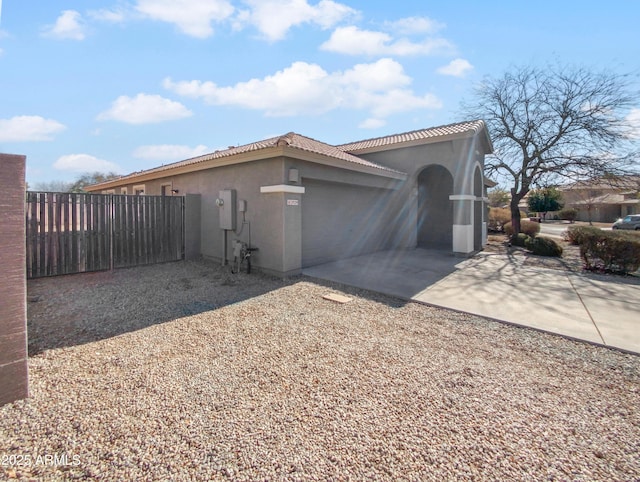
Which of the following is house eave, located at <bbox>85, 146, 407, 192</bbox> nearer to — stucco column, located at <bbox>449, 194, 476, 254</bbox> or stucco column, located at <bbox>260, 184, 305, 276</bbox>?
stucco column, located at <bbox>260, 184, 305, 276</bbox>

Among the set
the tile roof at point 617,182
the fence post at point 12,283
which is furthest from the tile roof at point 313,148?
the tile roof at point 617,182

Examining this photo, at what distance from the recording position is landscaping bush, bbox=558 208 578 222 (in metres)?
40.6

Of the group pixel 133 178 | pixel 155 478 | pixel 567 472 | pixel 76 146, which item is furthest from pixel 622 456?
pixel 76 146

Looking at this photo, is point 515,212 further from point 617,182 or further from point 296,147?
point 296,147

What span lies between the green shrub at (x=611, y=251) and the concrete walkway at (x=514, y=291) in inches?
43.2

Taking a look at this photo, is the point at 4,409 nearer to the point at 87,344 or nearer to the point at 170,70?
the point at 87,344

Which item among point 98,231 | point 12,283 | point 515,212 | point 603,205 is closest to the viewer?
point 12,283

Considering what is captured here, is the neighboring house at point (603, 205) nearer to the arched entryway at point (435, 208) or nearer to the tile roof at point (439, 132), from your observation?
the arched entryway at point (435, 208)

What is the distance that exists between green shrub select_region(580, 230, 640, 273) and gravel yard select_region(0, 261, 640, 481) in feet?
22.4

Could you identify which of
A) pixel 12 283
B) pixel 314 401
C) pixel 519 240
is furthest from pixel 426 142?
pixel 12 283

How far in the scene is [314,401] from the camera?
3.01 meters

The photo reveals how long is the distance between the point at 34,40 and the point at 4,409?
7330mm

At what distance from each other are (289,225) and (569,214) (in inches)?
1875

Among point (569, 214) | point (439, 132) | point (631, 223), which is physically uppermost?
point (439, 132)
